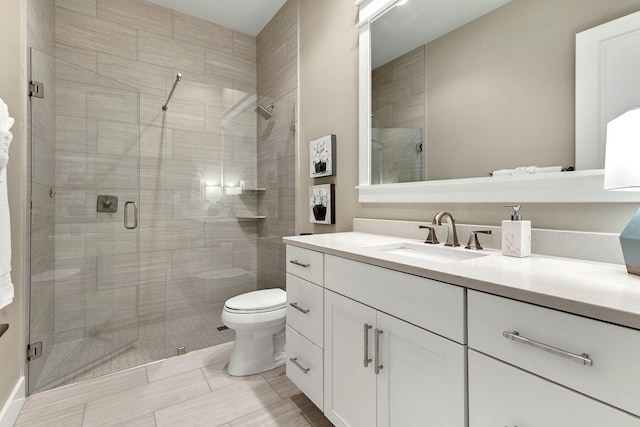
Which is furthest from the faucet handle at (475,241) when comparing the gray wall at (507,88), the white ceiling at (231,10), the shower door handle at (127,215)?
the white ceiling at (231,10)

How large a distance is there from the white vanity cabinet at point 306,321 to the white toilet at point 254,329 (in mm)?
305

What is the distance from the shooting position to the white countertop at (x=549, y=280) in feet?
1.84

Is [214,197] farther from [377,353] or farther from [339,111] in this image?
[377,353]

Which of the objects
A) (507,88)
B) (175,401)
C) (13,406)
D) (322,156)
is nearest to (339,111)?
(322,156)

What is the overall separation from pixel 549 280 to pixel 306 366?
1.11 m

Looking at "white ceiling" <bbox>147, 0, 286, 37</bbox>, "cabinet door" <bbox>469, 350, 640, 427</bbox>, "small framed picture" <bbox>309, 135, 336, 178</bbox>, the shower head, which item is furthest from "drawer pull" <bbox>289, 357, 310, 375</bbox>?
"white ceiling" <bbox>147, 0, 286, 37</bbox>

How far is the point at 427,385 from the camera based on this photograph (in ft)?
2.86

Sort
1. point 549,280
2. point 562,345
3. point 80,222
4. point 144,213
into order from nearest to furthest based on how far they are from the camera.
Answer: point 562,345, point 549,280, point 80,222, point 144,213

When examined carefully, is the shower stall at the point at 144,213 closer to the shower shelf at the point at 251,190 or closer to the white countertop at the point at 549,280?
the shower shelf at the point at 251,190

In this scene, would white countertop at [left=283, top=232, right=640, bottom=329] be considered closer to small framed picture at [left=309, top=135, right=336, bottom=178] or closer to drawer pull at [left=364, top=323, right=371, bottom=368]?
drawer pull at [left=364, top=323, right=371, bottom=368]

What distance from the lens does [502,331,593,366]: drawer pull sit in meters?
0.57

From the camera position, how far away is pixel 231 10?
2.69 metres

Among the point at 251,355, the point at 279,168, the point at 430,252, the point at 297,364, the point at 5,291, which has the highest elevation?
the point at 279,168

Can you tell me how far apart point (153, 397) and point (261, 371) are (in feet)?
1.98
